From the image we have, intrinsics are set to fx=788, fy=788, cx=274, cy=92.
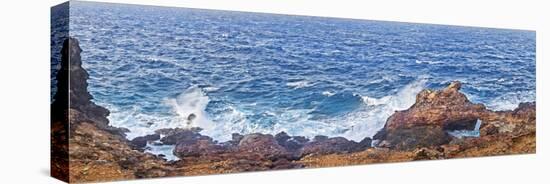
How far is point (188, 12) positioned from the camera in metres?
9.84

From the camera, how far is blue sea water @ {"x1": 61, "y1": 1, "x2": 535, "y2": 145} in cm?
932

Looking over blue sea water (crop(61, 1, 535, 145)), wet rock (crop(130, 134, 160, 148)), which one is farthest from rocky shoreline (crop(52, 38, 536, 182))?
blue sea water (crop(61, 1, 535, 145))

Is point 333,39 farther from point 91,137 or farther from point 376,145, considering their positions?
point 91,137

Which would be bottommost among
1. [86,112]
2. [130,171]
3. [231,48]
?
[130,171]

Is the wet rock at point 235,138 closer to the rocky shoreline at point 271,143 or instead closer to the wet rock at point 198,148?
the rocky shoreline at point 271,143

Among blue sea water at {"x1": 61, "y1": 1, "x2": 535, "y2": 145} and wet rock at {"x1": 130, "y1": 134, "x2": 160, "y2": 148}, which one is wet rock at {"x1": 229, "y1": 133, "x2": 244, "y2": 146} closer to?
blue sea water at {"x1": 61, "y1": 1, "x2": 535, "y2": 145}

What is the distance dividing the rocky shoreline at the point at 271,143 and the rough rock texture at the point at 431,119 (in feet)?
0.05

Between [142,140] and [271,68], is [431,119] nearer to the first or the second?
[271,68]

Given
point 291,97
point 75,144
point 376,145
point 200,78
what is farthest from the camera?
point 376,145

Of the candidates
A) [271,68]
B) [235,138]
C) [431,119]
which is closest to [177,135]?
[235,138]

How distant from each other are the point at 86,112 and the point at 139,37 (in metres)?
1.12

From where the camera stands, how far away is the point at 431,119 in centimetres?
1168

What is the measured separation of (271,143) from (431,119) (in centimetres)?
274

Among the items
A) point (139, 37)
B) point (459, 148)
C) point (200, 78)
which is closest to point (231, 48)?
point (200, 78)
